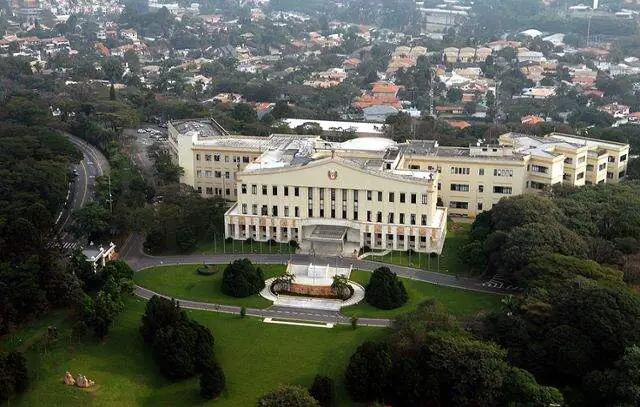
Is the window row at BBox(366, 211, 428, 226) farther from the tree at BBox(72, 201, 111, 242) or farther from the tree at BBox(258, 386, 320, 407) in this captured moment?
the tree at BBox(258, 386, 320, 407)

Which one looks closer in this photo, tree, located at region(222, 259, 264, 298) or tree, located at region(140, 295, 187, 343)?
tree, located at region(140, 295, 187, 343)

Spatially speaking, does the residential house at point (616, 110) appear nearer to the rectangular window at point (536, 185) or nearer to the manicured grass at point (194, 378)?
the rectangular window at point (536, 185)

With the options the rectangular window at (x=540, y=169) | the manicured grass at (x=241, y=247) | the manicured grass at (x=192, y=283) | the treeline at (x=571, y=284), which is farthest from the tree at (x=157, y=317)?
the rectangular window at (x=540, y=169)

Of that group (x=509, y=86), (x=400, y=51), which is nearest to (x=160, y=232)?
(x=509, y=86)

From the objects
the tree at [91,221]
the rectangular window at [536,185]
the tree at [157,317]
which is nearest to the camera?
the tree at [157,317]

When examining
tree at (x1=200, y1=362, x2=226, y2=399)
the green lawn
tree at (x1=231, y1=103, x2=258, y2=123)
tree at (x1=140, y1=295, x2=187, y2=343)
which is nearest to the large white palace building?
the green lawn

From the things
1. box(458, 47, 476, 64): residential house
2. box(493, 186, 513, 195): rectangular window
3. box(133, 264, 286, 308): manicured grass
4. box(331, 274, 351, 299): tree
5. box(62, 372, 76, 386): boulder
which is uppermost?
box(458, 47, 476, 64): residential house
